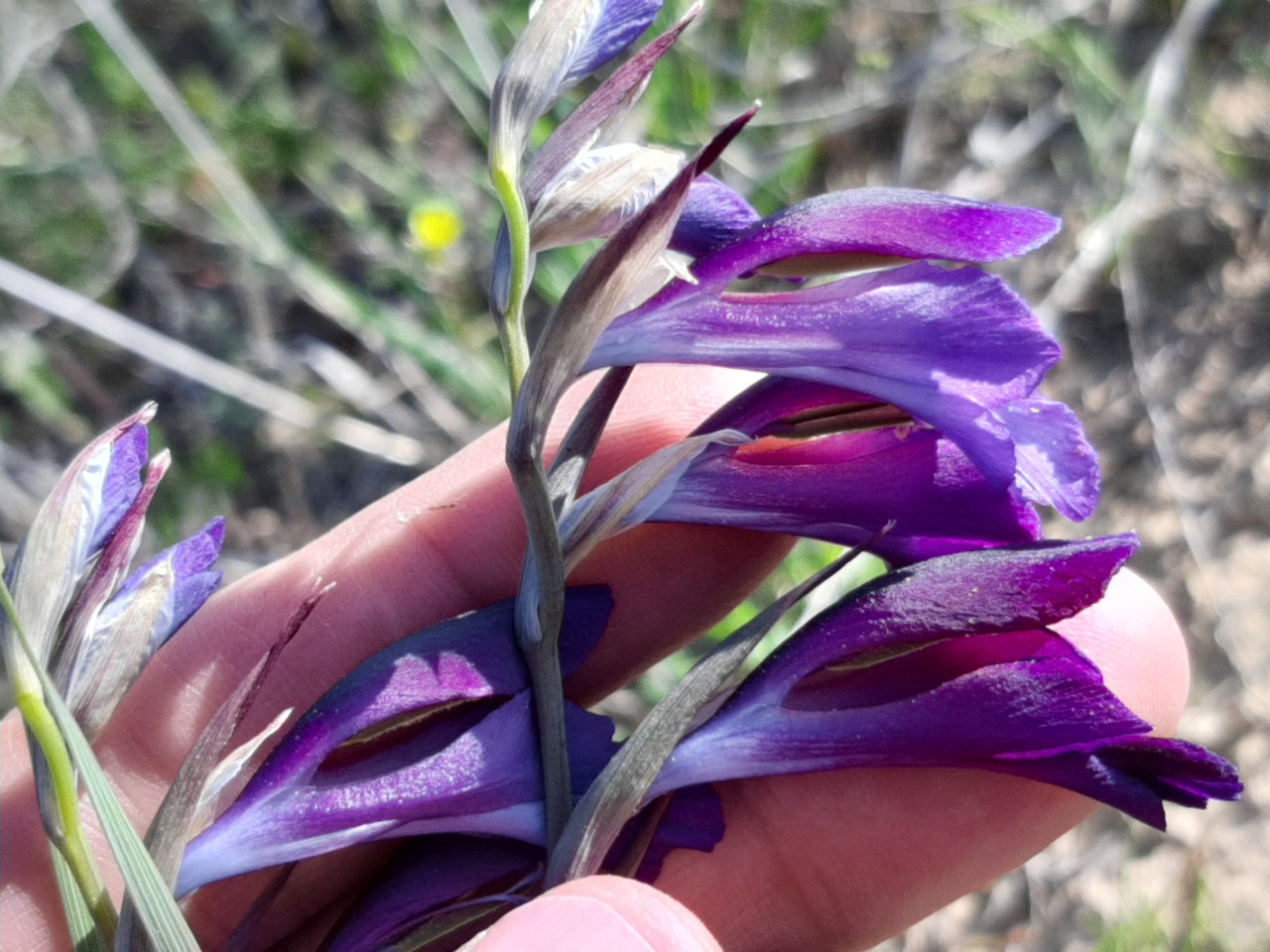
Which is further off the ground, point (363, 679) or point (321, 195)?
point (321, 195)

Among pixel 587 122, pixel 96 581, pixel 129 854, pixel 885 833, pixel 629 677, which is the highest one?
pixel 587 122

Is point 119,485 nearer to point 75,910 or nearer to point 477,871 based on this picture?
point 75,910

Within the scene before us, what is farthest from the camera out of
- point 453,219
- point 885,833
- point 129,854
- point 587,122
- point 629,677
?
point 453,219

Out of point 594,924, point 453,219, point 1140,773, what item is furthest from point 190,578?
point 453,219

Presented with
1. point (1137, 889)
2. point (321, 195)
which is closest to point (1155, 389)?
point (1137, 889)

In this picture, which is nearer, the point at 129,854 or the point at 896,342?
the point at 129,854

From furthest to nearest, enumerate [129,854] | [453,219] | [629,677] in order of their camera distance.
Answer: [453,219] < [629,677] < [129,854]

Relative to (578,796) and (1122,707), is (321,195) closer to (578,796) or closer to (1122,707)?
(578,796)
